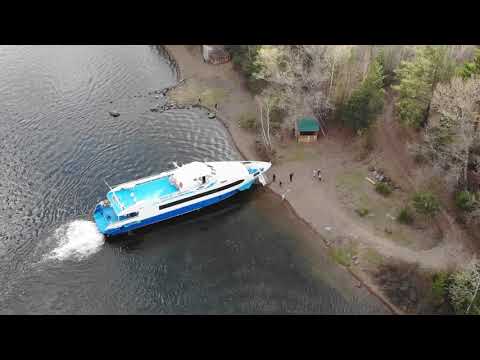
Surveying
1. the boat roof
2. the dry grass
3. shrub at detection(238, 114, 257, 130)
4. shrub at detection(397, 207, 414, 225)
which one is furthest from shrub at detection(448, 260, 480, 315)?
shrub at detection(238, 114, 257, 130)

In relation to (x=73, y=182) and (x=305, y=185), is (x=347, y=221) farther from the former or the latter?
(x=73, y=182)

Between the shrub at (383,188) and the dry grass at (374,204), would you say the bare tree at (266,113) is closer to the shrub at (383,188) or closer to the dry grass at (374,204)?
the dry grass at (374,204)

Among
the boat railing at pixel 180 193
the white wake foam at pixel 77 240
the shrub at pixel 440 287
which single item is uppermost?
the boat railing at pixel 180 193

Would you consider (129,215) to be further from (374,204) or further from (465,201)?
(465,201)

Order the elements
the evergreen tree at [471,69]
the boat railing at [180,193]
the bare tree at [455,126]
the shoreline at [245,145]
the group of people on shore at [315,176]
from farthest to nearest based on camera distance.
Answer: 1. the group of people on shore at [315,176]
2. the boat railing at [180,193]
3. the evergreen tree at [471,69]
4. the bare tree at [455,126]
5. the shoreline at [245,145]

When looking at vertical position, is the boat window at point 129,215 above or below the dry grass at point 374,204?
above

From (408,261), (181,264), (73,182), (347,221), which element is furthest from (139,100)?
(408,261)

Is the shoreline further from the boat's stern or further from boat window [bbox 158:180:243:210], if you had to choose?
the boat's stern

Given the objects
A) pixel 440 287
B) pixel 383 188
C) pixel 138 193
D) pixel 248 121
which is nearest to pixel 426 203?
pixel 383 188

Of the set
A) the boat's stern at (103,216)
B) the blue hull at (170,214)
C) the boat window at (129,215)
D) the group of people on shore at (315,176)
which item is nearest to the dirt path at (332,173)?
the group of people on shore at (315,176)
